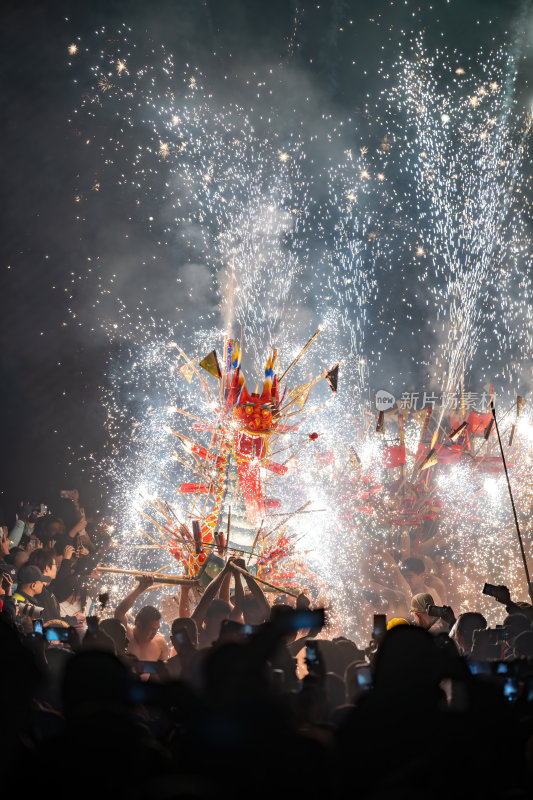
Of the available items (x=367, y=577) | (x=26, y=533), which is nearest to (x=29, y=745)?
(x=26, y=533)

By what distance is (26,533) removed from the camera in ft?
29.7

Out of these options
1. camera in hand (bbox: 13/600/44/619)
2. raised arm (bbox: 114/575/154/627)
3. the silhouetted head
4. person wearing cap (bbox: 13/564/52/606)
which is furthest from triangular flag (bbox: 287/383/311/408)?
the silhouetted head

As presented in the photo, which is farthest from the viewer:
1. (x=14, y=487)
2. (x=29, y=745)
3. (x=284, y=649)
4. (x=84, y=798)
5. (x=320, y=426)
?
(x=320, y=426)

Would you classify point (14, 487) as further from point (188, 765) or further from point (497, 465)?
point (497, 465)

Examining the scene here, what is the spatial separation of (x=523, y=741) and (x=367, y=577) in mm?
11049

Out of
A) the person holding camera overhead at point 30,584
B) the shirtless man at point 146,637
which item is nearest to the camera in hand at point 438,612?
the shirtless man at point 146,637

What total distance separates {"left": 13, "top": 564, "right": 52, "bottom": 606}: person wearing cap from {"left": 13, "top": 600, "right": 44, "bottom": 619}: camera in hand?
356 mm

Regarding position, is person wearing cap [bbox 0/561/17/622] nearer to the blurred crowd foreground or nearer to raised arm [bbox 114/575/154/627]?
raised arm [bbox 114/575/154/627]

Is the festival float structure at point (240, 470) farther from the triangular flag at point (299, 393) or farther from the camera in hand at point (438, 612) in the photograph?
the camera in hand at point (438, 612)

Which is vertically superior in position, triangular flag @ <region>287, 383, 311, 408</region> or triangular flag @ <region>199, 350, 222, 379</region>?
triangular flag @ <region>199, 350, 222, 379</region>

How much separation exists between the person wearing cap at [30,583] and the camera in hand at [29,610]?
14.0 inches

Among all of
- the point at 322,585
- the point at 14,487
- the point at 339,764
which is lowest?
the point at 339,764

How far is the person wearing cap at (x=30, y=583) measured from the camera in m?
5.67

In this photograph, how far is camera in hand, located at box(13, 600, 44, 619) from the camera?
5.02 m
